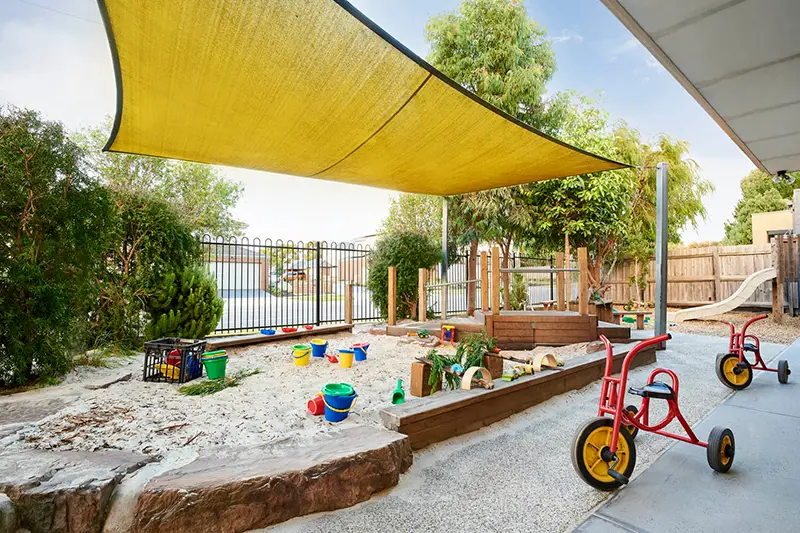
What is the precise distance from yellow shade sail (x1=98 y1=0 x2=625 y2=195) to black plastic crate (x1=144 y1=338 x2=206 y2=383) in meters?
1.82

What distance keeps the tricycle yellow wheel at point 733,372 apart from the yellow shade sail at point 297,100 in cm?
228

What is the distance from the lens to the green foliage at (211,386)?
286 centimetres

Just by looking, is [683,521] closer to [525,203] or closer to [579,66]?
[525,203]

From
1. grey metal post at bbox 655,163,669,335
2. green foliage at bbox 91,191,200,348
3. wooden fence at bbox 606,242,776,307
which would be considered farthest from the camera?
wooden fence at bbox 606,242,776,307

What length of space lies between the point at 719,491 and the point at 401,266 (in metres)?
6.02

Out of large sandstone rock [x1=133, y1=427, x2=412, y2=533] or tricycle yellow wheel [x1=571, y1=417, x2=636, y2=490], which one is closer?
large sandstone rock [x1=133, y1=427, x2=412, y2=533]

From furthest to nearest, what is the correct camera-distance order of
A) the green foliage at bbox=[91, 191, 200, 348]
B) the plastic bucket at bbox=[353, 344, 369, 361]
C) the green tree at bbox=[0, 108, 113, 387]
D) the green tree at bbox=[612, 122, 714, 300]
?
the green tree at bbox=[612, 122, 714, 300]
the green foliage at bbox=[91, 191, 200, 348]
the plastic bucket at bbox=[353, 344, 369, 361]
the green tree at bbox=[0, 108, 113, 387]

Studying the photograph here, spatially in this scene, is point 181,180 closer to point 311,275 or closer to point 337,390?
point 311,275

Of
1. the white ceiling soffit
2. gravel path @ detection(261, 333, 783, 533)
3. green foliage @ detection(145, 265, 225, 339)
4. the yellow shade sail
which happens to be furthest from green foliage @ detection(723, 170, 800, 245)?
green foliage @ detection(145, 265, 225, 339)

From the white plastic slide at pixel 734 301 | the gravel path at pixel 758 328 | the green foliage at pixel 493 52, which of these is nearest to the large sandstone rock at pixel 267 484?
the gravel path at pixel 758 328

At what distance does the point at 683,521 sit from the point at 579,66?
12372 mm

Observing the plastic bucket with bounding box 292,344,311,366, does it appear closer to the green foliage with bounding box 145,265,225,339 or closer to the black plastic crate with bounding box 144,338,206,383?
the black plastic crate with bounding box 144,338,206,383

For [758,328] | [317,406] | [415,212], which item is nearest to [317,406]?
[317,406]

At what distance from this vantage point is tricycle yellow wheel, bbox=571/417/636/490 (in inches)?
69.0
